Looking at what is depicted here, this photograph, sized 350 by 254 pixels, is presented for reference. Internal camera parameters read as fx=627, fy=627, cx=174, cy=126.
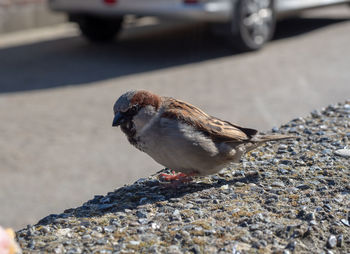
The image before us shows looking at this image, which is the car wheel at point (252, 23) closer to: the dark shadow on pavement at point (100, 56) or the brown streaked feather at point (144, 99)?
the dark shadow on pavement at point (100, 56)

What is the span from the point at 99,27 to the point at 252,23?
2444 mm

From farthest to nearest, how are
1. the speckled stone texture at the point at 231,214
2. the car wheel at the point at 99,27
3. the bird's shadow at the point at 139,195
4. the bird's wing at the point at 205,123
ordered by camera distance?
the car wheel at the point at 99,27 < the bird's wing at the point at 205,123 < the bird's shadow at the point at 139,195 < the speckled stone texture at the point at 231,214

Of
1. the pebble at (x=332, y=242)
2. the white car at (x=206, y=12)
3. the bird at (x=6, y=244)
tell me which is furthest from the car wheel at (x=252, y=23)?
the bird at (x=6, y=244)

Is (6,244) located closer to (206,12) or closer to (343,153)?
(343,153)

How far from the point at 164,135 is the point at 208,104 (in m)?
3.97

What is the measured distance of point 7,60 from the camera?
8969 mm

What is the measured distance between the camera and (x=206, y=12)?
791 cm

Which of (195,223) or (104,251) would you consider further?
(195,223)

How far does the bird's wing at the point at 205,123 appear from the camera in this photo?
2.81m

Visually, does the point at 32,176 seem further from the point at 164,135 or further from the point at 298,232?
the point at 298,232

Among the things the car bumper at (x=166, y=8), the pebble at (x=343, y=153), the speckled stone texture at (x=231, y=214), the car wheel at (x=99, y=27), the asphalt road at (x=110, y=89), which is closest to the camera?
the speckled stone texture at (x=231, y=214)

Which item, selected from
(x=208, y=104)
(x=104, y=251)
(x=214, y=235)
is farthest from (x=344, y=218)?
(x=208, y=104)

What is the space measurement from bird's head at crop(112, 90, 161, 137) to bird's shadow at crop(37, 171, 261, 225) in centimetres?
29

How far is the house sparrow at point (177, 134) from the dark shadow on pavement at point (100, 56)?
16.4ft
